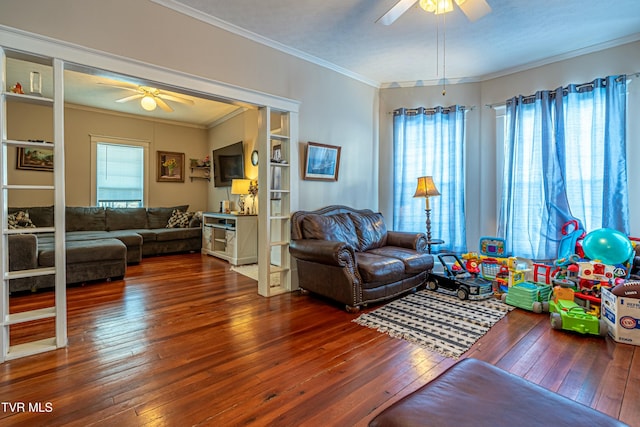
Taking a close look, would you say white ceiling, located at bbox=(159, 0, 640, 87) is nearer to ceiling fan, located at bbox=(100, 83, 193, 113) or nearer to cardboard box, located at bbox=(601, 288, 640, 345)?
ceiling fan, located at bbox=(100, 83, 193, 113)

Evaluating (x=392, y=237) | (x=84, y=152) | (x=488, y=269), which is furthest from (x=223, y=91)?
(x=84, y=152)

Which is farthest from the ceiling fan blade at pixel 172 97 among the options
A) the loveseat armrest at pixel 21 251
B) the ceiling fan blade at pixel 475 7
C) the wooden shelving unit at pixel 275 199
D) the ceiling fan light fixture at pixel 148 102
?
the ceiling fan blade at pixel 475 7

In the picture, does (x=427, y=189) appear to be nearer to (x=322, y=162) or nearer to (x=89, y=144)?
(x=322, y=162)

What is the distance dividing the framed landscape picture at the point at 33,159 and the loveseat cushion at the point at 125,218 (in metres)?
1.21

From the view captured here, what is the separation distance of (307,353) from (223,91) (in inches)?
97.4

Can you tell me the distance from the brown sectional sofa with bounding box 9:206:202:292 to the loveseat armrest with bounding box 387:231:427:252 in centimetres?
355

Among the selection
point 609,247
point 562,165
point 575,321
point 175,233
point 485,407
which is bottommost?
point 575,321

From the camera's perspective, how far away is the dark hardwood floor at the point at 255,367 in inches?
62.4

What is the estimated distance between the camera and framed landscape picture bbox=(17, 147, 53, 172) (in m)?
5.27

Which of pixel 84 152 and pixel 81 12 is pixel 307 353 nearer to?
pixel 81 12

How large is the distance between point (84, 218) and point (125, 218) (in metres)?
0.63

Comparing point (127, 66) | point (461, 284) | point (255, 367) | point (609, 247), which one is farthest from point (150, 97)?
point (609, 247)

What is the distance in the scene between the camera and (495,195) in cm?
423

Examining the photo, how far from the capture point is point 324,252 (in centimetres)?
303
